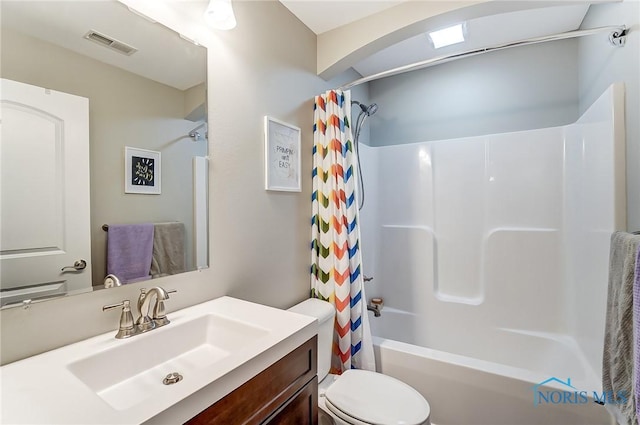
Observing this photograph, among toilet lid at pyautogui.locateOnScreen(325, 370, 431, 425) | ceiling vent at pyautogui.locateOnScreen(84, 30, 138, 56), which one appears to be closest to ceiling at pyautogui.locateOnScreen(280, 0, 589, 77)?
ceiling vent at pyautogui.locateOnScreen(84, 30, 138, 56)

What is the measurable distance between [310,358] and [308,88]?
5.14 ft

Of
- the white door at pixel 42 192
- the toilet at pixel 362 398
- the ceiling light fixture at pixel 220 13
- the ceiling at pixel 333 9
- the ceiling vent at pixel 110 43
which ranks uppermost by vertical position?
the ceiling at pixel 333 9

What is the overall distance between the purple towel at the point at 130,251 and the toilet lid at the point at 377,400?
100 cm

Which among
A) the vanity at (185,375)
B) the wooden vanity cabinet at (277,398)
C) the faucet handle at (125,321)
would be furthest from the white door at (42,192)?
the wooden vanity cabinet at (277,398)

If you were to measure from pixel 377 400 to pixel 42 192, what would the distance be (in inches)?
57.3

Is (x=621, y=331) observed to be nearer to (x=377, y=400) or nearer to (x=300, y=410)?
(x=377, y=400)

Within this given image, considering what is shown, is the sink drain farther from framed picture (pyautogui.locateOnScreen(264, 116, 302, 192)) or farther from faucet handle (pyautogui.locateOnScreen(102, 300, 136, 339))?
framed picture (pyautogui.locateOnScreen(264, 116, 302, 192))

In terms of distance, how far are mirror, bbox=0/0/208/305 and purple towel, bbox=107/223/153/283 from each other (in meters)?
0.02

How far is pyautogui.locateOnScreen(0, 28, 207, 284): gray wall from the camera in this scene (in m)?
0.79

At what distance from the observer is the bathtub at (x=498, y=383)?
1336mm

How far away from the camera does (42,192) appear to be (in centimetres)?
79

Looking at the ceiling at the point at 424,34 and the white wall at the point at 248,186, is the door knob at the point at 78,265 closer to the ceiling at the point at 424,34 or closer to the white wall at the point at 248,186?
the white wall at the point at 248,186

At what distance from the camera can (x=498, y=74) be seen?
237cm
